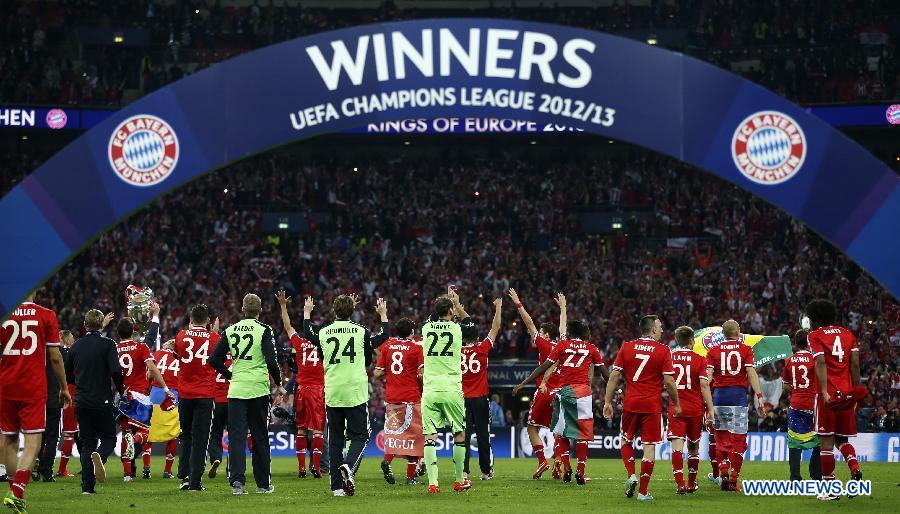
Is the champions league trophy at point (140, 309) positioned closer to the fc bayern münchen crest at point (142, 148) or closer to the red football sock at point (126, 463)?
the red football sock at point (126, 463)

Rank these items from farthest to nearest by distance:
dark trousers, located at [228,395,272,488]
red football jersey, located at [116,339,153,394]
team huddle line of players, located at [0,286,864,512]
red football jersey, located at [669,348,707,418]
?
red football jersey, located at [116,339,153,394]
red football jersey, located at [669,348,707,418]
dark trousers, located at [228,395,272,488]
team huddle line of players, located at [0,286,864,512]

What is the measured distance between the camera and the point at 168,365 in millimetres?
19891

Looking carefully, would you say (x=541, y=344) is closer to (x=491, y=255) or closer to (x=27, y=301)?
(x=27, y=301)

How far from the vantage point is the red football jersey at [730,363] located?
16.9 meters

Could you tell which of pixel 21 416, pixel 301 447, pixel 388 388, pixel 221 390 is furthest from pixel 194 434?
pixel 301 447

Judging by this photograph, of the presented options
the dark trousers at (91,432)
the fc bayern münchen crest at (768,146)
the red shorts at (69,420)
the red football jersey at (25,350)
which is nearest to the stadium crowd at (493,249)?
the red shorts at (69,420)

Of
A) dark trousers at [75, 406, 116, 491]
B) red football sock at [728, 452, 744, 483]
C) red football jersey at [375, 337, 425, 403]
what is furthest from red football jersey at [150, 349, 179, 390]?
red football sock at [728, 452, 744, 483]

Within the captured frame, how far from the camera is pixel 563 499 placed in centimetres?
1509

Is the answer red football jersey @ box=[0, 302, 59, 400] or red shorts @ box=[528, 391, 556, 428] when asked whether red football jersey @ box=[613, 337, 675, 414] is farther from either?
red football jersey @ box=[0, 302, 59, 400]

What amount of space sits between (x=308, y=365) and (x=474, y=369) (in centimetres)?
287

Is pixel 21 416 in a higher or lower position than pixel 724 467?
higher

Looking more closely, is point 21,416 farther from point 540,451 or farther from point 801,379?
point 801,379

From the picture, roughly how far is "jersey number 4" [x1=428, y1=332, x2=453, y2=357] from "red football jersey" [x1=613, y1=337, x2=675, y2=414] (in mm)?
2265

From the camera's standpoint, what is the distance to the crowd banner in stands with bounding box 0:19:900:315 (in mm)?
12781
